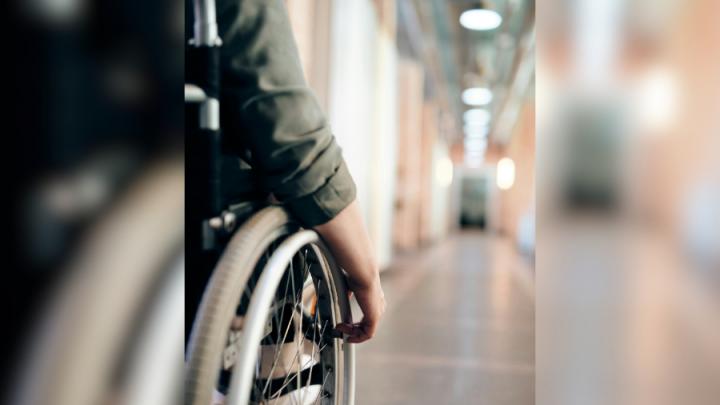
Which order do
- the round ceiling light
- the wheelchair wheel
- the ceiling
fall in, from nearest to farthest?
the wheelchair wheel → the ceiling → the round ceiling light

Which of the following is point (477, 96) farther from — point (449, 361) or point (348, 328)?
point (348, 328)

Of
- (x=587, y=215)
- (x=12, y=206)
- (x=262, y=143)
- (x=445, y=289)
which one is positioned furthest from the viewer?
(x=445, y=289)

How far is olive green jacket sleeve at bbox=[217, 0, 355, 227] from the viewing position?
0.85 m

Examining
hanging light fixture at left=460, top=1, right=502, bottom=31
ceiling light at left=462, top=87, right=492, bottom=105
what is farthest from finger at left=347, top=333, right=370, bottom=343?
ceiling light at left=462, top=87, right=492, bottom=105

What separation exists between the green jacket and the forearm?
85 mm

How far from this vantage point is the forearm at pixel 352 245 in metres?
0.96

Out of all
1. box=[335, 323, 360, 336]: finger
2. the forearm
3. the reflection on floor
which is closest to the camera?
the forearm

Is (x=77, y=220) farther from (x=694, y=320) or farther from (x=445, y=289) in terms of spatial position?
(x=445, y=289)

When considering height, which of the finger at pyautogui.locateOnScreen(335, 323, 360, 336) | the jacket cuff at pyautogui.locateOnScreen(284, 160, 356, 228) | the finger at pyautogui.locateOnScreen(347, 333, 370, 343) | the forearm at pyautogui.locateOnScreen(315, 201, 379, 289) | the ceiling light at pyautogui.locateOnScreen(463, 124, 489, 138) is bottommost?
the finger at pyautogui.locateOnScreen(347, 333, 370, 343)

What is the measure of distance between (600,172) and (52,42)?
0.92 m

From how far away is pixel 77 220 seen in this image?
2.19 feet

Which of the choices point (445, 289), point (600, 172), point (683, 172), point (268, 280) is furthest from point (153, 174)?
point (445, 289)

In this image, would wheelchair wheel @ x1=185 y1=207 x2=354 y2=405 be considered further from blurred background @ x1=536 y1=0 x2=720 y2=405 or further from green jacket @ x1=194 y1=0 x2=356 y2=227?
blurred background @ x1=536 y1=0 x2=720 y2=405

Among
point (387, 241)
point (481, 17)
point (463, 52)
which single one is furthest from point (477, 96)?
point (387, 241)
